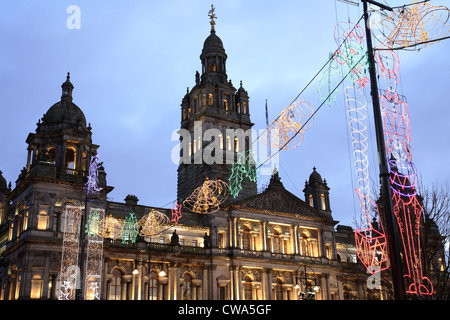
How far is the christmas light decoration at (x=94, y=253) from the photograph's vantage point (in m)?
45.5

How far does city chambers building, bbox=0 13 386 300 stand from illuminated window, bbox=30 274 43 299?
100mm

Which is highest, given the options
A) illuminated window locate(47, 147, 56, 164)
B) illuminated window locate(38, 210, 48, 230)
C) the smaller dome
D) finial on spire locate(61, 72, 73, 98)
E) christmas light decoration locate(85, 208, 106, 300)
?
finial on spire locate(61, 72, 73, 98)

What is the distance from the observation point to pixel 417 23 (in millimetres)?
14555

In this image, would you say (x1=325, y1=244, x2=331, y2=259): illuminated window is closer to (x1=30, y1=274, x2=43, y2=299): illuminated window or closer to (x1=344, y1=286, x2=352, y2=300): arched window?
(x1=344, y1=286, x2=352, y2=300): arched window

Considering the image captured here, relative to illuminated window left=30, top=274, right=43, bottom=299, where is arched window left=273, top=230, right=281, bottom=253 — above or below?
above

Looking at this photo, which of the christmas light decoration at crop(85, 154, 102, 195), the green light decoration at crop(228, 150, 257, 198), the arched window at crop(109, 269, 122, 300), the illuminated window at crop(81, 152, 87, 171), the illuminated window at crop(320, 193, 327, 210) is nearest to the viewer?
the christmas light decoration at crop(85, 154, 102, 195)

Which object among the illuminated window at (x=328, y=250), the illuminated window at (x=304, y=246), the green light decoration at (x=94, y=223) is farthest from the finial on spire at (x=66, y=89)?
the illuminated window at (x=328, y=250)

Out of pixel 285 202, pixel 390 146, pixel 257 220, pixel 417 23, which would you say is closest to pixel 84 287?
pixel 257 220

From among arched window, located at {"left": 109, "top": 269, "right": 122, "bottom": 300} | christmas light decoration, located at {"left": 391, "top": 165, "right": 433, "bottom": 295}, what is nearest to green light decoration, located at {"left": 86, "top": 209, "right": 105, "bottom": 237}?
arched window, located at {"left": 109, "top": 269, "right": 122, "bottom": 300}

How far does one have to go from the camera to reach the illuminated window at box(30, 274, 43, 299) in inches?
1758

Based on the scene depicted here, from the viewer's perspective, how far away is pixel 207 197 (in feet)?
124
